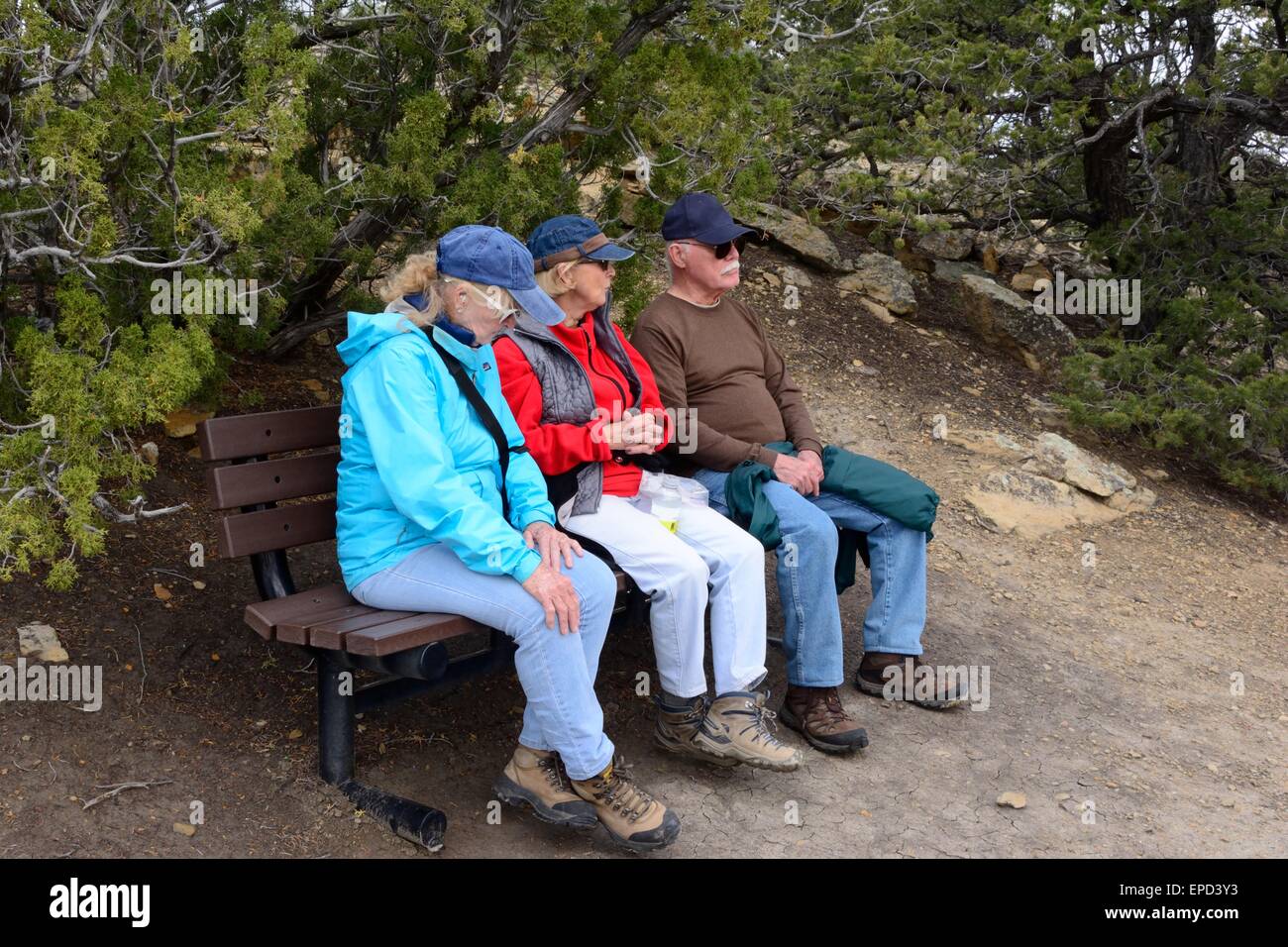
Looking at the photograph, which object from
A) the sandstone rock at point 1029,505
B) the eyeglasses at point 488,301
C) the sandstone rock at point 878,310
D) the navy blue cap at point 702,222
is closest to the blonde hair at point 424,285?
the eyeglasses at point 488,301

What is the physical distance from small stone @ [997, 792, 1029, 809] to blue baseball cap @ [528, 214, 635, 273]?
2161 mm

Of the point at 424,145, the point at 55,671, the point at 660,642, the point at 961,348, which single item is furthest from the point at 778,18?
the point at 961,348

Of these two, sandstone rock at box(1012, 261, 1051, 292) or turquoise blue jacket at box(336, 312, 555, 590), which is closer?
Answer: turquoise blue jacket at box(336, 312, 555, 590)

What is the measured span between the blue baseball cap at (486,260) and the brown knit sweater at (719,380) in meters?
1.10

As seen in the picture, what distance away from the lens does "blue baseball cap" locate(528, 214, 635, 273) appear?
415cm

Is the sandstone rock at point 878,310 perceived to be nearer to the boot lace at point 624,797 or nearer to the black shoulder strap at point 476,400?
the black shoulder strap at point 476,400

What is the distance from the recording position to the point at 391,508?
138 inches

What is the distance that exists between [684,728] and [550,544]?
811mm

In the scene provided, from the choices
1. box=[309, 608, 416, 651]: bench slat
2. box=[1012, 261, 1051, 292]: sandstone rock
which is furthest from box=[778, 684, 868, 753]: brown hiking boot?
box=[1012, 261, 1051, 292]: sandstone rock

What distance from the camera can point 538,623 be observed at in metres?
3.32

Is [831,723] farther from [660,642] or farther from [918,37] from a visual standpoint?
[918,37]

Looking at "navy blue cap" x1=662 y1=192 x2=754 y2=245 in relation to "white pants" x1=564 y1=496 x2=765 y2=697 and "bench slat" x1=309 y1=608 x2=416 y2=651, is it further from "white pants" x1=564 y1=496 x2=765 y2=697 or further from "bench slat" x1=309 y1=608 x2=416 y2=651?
"bench slat" x1=309 y1=608 x2=416 y2=651

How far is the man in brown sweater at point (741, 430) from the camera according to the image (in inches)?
178

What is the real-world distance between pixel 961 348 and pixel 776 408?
408cm
